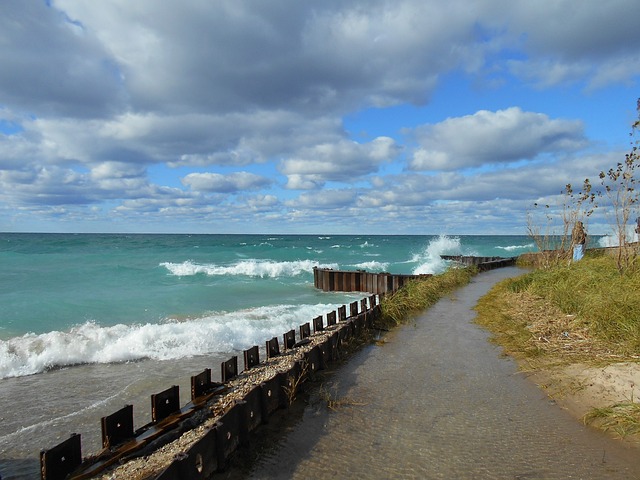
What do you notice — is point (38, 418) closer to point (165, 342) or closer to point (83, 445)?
point (83, 445)

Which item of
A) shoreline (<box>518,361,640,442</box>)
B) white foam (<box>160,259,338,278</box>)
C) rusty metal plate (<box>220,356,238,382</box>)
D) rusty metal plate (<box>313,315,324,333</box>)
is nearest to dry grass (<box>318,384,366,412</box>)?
rusty metal plate (<box>220,356,238,382</box>)

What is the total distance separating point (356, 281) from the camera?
852 inches

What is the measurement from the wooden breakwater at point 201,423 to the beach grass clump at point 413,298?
3629mm

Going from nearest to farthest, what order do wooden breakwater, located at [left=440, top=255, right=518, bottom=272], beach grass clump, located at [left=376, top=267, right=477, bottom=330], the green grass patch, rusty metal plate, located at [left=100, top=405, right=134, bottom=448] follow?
rusty metal plate, located at [left=100, top=405, right=134, bottom=448] → the green grass patch → beach grass clump, located at [left=376, top=267, right=477, bottom=330] → wooden breakwater, located at [left=440, top=255, right=518, bottom=272]

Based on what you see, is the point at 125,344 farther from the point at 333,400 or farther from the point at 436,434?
the point at 436,434

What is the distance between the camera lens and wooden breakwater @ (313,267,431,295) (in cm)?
1992

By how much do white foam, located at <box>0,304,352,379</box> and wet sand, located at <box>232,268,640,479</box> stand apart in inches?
165

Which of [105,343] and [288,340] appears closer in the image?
[288,340]

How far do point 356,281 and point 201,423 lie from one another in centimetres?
1720

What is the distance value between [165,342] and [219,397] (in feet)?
16.5

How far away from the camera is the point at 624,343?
673 centimetres

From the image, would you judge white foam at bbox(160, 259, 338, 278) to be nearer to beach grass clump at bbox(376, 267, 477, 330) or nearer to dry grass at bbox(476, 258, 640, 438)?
beach grass clump at bbox(376, 267, 477, 330)

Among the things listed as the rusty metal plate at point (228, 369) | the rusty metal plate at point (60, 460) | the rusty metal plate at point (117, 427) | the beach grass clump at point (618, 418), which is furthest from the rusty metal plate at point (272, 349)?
the beach grass clump at point (618, 418)

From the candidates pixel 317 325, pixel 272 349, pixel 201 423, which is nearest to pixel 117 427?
pixel 201 423
